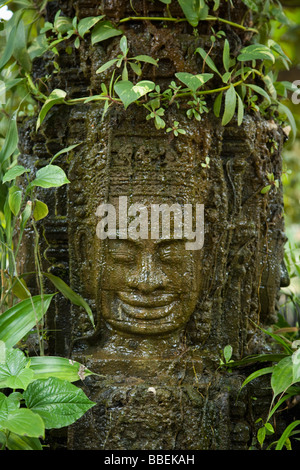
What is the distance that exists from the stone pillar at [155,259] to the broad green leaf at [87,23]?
71 millimetres

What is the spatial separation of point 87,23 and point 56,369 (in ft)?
4.96

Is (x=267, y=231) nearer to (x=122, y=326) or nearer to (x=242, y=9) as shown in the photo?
(x=122, y=326)

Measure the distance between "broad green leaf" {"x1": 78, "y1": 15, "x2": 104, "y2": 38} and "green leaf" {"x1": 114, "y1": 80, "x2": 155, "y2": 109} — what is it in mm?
364

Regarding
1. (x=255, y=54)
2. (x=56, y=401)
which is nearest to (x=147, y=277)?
(x=56, y=401)

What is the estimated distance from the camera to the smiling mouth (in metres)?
2.41

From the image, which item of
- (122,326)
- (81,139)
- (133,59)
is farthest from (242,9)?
(122,326)

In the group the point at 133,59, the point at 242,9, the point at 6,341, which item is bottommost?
the point at 6,341

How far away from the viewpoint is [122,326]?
2453mm

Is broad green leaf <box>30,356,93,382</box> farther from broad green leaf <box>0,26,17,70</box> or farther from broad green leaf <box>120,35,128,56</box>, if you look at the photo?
broad green leaf <box>0,26,17,70</box>

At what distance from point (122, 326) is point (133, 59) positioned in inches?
47.6

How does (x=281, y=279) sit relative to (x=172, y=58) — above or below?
below

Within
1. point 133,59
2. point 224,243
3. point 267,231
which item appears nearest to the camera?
point 133,59

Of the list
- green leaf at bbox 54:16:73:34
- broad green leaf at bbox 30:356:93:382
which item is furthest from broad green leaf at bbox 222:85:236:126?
broad green leaf at bbox 30:356:93:382

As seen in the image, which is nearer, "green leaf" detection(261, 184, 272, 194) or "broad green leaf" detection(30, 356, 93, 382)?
"broad green leaf" detection(30, 356, 93, 382)
